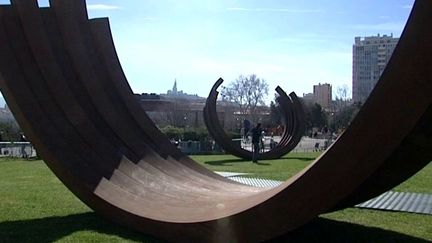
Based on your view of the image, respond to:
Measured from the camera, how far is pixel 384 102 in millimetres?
4043

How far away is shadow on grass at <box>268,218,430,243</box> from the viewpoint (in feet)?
18.6

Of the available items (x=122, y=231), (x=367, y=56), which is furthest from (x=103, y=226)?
(x=367, y=56)

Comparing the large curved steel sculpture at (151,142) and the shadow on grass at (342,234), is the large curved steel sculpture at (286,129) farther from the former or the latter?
the shadow on grass at (342,234)

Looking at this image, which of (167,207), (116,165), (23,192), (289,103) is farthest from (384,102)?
(289,103)

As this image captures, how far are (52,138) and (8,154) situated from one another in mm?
18278

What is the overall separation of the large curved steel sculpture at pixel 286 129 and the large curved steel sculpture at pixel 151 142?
11.2 metres

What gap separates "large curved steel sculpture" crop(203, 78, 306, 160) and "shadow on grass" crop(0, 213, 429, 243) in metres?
12.3

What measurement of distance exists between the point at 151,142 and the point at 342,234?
2.96 metres

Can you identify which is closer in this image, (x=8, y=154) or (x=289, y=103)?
(x=289, y=103)

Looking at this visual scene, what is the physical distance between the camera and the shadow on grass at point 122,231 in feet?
18.8

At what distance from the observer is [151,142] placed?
24.9 feet

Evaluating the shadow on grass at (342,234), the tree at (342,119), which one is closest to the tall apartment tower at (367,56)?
the tree at (342,119)

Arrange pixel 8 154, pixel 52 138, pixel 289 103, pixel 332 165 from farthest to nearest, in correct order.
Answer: pixel 8 154 → pixel 289 103 → pixel 52 138 → pixel 332 165

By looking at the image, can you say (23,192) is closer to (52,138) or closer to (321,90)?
(52,138)
